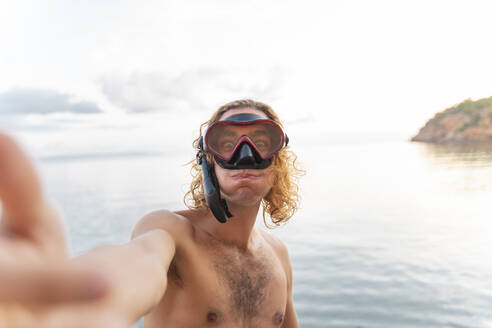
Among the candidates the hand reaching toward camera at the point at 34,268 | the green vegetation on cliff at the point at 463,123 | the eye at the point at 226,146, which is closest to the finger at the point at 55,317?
the hand reaching toward camera at the point at 34,268

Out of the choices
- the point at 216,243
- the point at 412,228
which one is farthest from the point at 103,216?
the point at 216,243

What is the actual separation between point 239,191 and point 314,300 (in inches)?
134

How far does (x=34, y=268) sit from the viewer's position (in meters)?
0.41

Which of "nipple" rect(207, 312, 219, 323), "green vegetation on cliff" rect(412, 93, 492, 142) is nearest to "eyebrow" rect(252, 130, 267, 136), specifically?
"nipple" rect(207, 312, 219, 323)

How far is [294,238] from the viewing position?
779 cm

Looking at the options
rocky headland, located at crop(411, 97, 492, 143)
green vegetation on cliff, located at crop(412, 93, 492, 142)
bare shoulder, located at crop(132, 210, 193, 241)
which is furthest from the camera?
green vegetation on cliff, located at crop(412, 93, 492, 142)

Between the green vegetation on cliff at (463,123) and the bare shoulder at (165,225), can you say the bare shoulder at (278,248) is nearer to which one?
the bare shoulder at (165,225)

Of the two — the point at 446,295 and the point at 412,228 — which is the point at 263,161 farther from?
the point at 412,228

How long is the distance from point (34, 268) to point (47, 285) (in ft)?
0.09

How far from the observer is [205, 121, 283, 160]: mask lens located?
222 centimetres

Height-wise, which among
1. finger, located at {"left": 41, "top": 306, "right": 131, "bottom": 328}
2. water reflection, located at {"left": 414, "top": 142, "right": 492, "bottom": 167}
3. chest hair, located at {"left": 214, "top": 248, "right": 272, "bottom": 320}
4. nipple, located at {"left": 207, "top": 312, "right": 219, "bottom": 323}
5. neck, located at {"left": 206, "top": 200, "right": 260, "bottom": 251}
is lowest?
water reflection, located at {"left": 414, "top": 142, "right": 492, "bottom": 167}

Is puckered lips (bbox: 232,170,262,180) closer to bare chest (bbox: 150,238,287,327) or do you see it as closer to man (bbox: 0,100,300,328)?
man (bbox: 0,100,300,328)

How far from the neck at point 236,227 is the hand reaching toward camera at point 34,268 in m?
1.76

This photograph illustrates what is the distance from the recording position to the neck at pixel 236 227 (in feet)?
7.30
